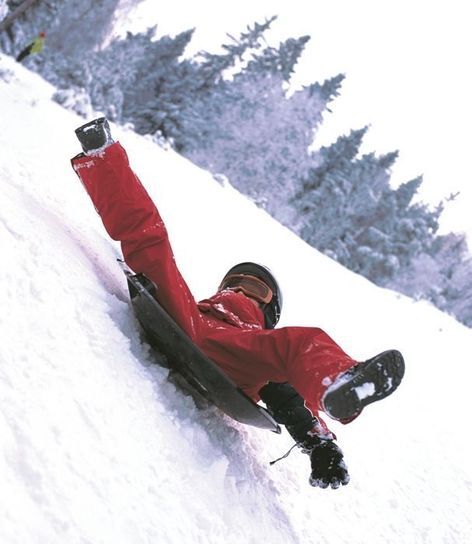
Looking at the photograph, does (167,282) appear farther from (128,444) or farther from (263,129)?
(263,129)

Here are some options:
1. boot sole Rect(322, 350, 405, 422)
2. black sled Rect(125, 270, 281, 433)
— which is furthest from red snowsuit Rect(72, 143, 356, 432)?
boot sole Rect(322, 350, 405, 422)

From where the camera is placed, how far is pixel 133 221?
2729 millimetres

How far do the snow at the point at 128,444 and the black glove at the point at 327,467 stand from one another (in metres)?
0.25

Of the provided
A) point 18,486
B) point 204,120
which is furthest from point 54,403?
point 204,120

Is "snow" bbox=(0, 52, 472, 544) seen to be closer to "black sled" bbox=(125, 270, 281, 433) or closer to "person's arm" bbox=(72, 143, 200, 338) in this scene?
"black sled" bbox=(125, 270, 281, 433)

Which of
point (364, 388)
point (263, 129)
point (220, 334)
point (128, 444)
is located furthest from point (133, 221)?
point (263, 129)

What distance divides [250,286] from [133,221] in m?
1.33

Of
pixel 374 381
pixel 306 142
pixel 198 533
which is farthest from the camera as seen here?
pixel 306 142

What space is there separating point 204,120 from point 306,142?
7.37m

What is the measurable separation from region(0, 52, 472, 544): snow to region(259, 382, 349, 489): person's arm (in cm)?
23

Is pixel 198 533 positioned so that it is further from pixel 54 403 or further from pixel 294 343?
pixel 294 343

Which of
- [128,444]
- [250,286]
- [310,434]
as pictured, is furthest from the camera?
[250,286]

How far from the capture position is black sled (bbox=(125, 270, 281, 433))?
2330mm

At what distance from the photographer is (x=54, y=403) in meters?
1.58
